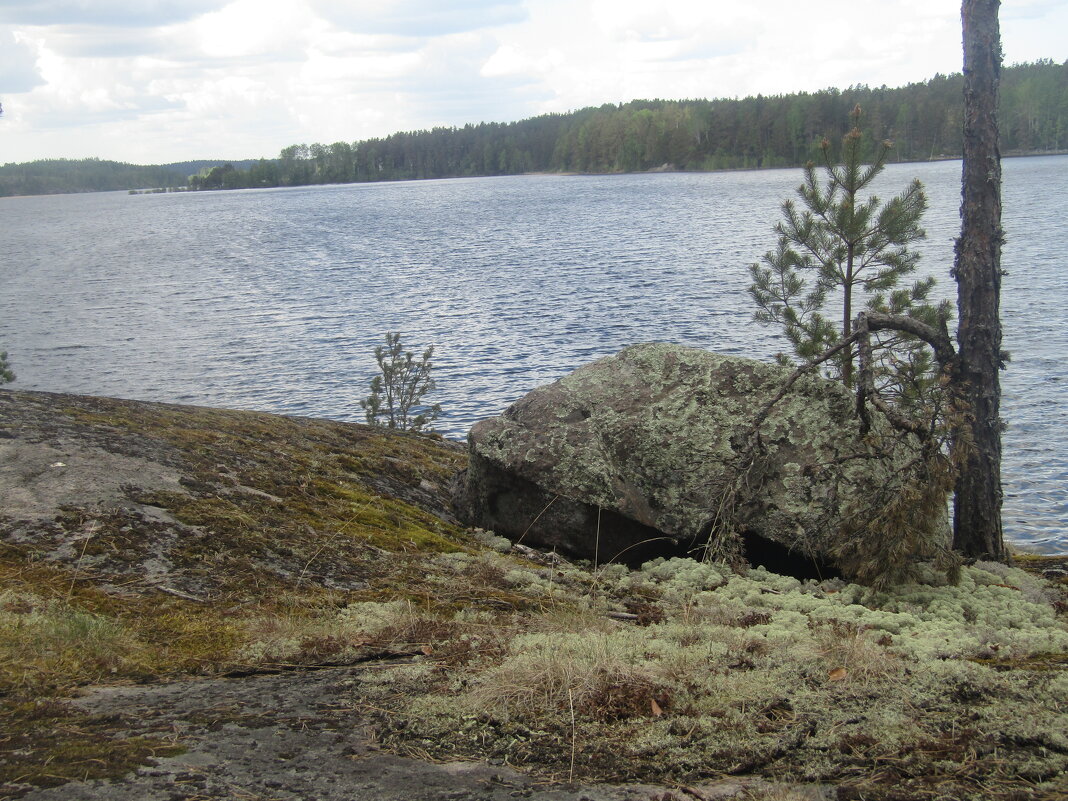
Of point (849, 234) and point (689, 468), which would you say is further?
point (849, 234)

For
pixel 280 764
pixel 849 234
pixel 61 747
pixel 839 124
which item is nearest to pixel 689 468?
pixel 280 764

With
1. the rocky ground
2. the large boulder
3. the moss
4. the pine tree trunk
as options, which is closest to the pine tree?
the pine tree trunk

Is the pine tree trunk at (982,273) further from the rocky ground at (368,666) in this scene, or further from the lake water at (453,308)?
the lake water at (453,308)

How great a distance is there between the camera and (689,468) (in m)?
8.40

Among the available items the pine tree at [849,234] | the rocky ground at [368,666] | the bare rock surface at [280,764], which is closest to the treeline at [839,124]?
the pine tree at [849,234]

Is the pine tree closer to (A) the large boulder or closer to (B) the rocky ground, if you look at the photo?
(A) the large boulder

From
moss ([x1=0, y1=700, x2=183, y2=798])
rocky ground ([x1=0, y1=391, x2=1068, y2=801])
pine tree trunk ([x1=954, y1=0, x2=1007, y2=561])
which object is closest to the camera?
moss ([x1=0, y1=700, x2=183, y2=798])

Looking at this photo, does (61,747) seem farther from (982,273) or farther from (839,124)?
(839,124)

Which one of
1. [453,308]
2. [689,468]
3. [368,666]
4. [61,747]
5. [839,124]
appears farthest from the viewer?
[839,124]

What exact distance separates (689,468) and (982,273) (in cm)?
367

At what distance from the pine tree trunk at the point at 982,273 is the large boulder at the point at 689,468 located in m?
0.99

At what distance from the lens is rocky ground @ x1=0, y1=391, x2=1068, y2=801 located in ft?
11.2

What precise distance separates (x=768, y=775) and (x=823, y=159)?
12256 millimetres

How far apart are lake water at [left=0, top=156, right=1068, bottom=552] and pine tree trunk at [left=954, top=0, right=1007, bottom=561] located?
5.55m
